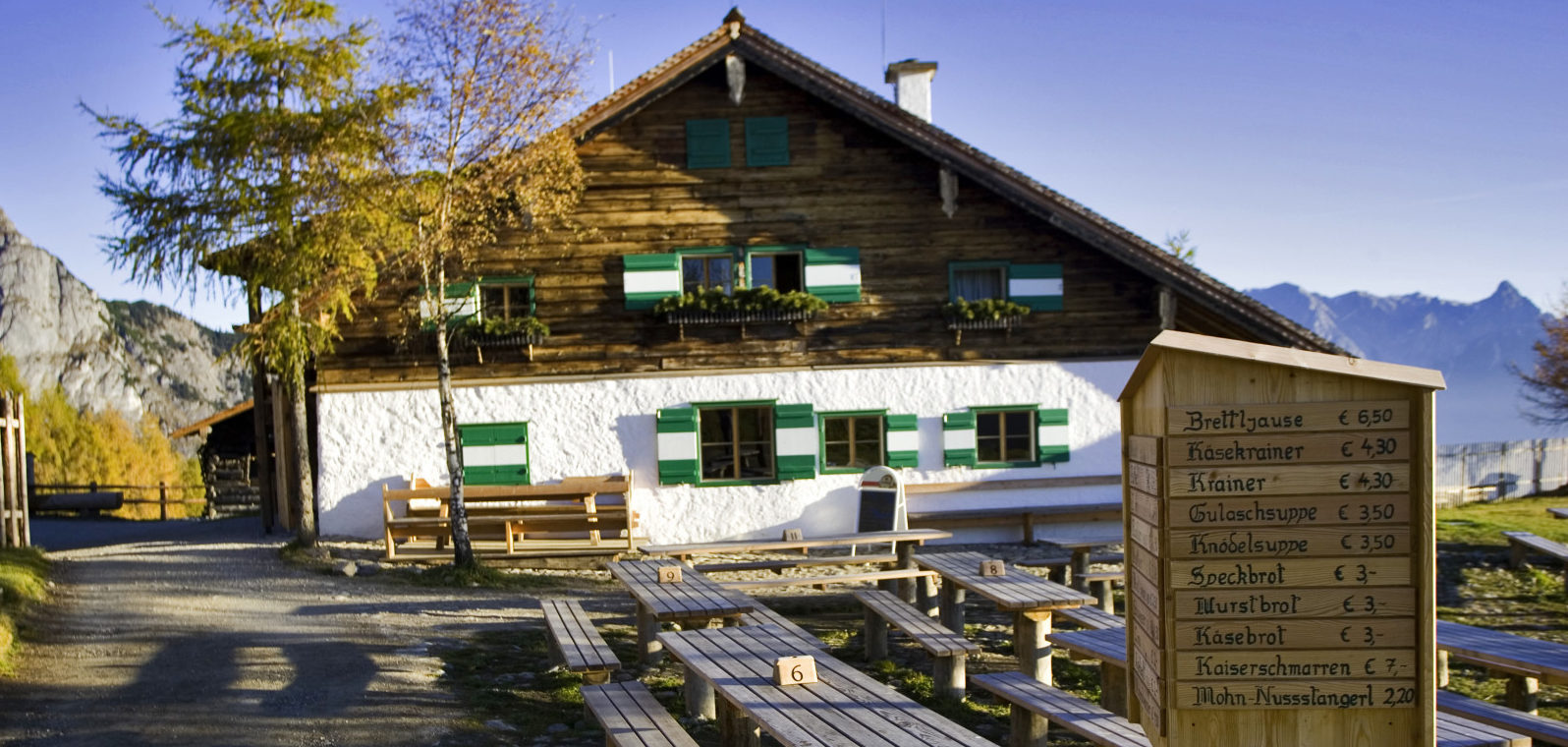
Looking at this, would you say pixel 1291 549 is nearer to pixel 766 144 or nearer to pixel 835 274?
pixel 835 274

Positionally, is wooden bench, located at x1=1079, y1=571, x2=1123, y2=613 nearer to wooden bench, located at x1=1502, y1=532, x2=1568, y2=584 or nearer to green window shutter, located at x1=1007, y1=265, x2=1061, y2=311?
wooden bench, located at x1=1502, y1=532, x2=1568, y2=584

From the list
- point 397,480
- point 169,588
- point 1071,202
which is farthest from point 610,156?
point 169,588

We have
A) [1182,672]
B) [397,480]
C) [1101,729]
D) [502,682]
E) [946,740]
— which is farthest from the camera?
[397,480]

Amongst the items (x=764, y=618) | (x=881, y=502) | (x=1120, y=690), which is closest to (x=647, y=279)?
(x=881, y=502)

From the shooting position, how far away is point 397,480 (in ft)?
50.0

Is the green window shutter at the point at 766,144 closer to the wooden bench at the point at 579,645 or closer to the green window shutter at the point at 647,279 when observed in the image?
the green window shutter at the point at 647,279

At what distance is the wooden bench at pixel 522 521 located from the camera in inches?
525

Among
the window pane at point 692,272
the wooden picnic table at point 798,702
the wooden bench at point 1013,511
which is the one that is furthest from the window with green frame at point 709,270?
the wooden picnic table at point 798,702

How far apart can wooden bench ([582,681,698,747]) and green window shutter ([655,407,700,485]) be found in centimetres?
891

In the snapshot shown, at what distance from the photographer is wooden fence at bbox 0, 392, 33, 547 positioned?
12.9 meters

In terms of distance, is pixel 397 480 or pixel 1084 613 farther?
pixel 397 480

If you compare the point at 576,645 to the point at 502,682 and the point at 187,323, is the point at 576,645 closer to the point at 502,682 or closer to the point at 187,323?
the point at 502,682

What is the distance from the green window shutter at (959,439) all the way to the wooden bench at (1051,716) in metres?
9.12

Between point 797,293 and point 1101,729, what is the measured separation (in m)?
10.4
